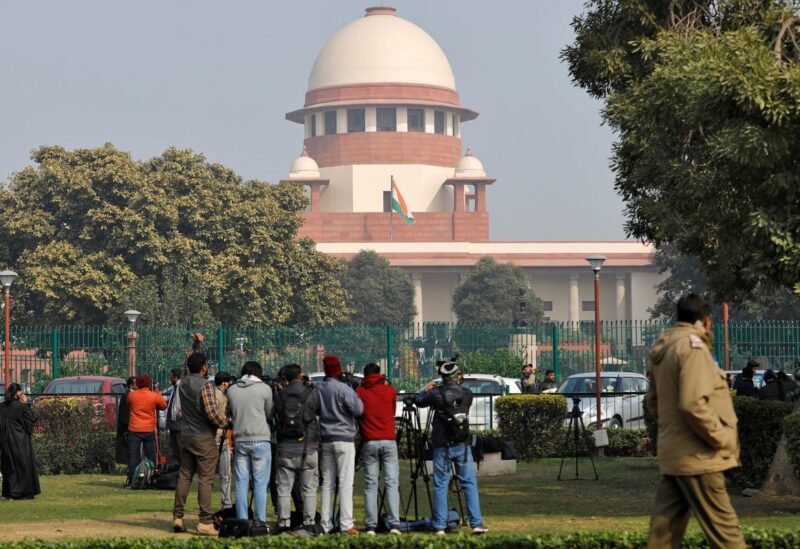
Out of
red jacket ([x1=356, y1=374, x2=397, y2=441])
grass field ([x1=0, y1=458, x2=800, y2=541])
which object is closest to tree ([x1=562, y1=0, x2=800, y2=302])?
grass field ([x1=0, y1=458, x2=800, y2=541])

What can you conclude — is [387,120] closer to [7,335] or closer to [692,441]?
[7,335]

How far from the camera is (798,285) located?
12.4 m

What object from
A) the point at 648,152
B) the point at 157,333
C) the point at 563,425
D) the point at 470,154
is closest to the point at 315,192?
the point at 470,154

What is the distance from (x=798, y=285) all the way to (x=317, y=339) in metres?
14.8

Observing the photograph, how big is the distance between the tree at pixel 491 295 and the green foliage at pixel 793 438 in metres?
62.1

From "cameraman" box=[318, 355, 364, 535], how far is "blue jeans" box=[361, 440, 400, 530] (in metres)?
0.12

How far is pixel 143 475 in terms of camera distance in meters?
16.0

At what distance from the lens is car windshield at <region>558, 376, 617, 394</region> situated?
24.0m

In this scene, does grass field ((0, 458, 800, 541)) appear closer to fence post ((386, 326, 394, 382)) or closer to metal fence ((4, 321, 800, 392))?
fence post ((386, 326, 394, 382))

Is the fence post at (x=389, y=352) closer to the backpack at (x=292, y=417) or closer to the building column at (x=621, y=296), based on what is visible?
the backpack at (x=292, y=417)

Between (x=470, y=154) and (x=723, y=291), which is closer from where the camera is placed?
(x=723, y=291)

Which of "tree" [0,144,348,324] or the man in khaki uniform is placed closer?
the man in khaki uniform

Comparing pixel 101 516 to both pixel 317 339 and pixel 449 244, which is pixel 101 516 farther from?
pixel 449 244

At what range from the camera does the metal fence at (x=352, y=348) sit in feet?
84.1
